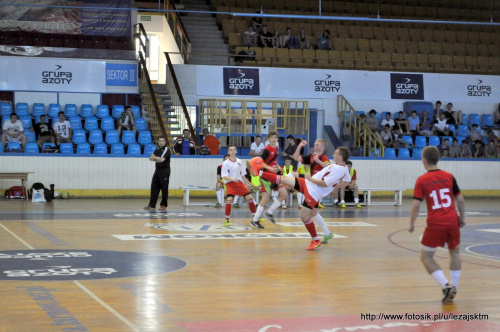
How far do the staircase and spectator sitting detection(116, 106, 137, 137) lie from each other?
4.70 m

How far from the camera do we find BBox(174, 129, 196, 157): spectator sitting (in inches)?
984

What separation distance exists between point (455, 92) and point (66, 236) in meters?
21.7

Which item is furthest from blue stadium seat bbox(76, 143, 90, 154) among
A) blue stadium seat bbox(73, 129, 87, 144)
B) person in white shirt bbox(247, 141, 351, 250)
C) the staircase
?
person in white shirt bbox(247, 141, 351, 250)

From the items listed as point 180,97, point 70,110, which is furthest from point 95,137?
point 180,97

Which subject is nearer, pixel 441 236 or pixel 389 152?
pixel 441 236

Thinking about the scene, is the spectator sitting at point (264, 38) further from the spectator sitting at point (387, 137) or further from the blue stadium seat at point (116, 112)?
the blue stadium seat at point (116, 112)

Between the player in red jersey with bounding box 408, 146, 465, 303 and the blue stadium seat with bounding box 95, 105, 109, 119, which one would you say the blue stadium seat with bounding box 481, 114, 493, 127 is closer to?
the blue stadium seat with bounding box 95, 105, 109, 119

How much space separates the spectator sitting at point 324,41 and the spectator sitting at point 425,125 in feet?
16.6

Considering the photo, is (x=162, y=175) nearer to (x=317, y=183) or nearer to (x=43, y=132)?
(x=43, y=132)

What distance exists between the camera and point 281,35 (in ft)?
104

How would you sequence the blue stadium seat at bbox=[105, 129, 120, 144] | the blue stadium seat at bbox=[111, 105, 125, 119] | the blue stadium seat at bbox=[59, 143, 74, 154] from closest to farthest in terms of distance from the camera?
the blue stadium seat at bbox=[59, 143, 74, 154]
the blue stadium seat at bbox=[105, 129, 120, 144]
the blue stadium seat at bbox=[111, 105, 125, 119]

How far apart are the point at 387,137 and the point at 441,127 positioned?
2.71 metres

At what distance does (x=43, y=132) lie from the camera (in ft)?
82.3

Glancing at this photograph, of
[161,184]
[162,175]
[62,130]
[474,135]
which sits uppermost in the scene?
[62,130]
